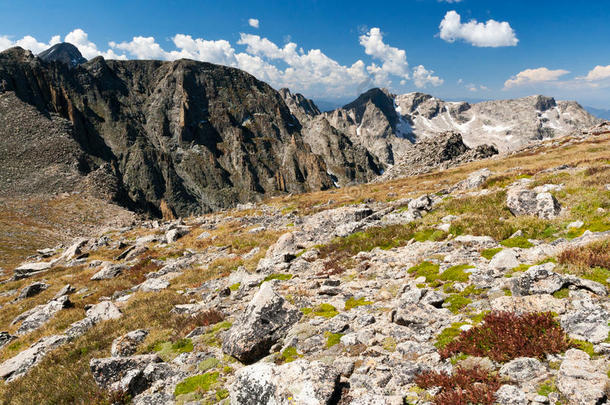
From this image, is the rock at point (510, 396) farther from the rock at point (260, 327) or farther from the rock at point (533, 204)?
the rock at point (533, 204)

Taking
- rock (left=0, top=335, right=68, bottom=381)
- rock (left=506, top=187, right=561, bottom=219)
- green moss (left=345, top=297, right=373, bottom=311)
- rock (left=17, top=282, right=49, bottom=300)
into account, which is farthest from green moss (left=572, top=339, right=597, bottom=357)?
rock (left=17, top=282, right=49, bottom=300)

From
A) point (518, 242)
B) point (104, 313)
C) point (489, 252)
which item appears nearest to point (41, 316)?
point (104, 313)

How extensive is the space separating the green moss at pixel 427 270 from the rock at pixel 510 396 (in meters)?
6.10

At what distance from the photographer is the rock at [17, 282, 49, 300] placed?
25.9 m

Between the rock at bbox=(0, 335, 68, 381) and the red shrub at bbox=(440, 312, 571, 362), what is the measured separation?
16.8m

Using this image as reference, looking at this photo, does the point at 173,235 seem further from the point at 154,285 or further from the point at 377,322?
the point at 377,322

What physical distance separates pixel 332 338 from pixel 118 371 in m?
6.94

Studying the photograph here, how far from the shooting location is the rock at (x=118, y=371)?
344 inches

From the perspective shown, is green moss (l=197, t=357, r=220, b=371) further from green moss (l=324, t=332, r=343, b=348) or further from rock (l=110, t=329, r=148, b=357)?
rock (l=110, t=329, r=148, b=357)

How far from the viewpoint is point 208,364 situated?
9.09 m

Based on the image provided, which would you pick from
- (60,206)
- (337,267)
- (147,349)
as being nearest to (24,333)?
(147,349)

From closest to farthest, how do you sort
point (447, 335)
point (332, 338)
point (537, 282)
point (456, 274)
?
point (447, 335)
point (537, 282)
point (332, 338)
point (456, 274)

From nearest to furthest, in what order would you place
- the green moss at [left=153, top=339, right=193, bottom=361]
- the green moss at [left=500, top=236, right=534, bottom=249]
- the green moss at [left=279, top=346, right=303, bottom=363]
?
1. the green moss at [left=279, top=346, right=303, bottom=363]
2. the green moss at [left=153, top=339, right=193, bottom=361]
3. the green moss at [left=500, top=236, right=534, bottom=249]

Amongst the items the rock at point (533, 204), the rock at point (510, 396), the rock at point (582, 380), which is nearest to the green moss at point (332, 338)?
the rock at point (510, 396)
